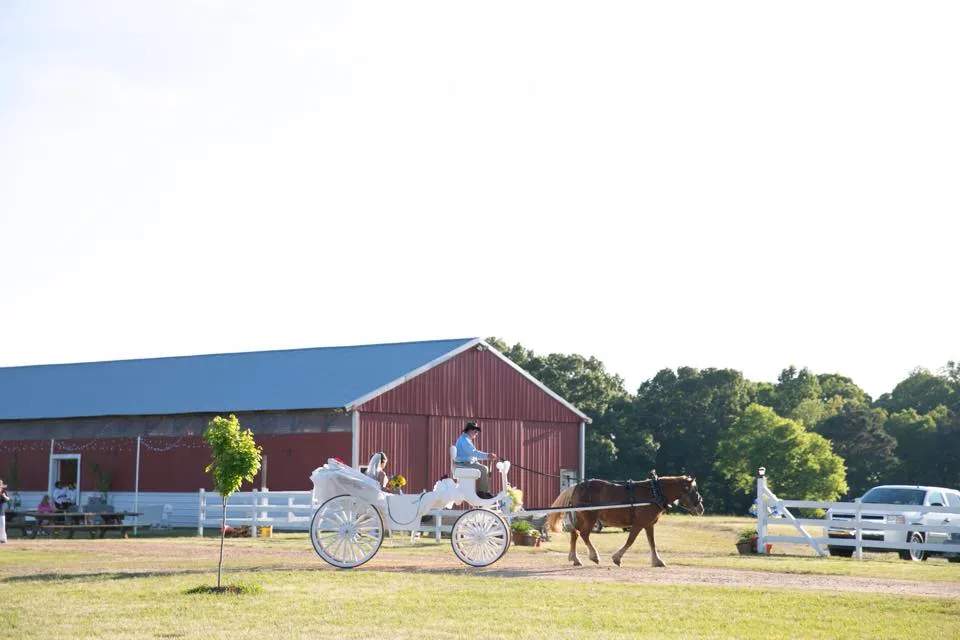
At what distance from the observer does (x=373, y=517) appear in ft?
63.7

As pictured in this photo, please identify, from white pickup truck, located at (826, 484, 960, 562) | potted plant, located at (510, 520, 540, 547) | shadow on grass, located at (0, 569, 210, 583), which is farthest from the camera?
potted plant, located at (510, 520, 540, 547)

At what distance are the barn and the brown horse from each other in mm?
14126

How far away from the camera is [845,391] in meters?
94.1

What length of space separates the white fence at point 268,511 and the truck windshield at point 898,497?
9619 mm

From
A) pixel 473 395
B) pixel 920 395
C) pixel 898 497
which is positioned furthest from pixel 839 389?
pixel 898 497

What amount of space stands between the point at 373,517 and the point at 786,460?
46.3 meters

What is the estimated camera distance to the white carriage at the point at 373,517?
1922 cm

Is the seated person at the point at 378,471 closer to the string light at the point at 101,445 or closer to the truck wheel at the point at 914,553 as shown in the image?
the truck wheel at the point at 914,553

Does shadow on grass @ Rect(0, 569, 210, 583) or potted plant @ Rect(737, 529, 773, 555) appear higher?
potted plant @ Rect(737, 529, 773, 555)

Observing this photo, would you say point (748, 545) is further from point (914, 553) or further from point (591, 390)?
point (591, 390)

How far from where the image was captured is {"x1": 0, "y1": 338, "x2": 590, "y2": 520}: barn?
3575 centimetres

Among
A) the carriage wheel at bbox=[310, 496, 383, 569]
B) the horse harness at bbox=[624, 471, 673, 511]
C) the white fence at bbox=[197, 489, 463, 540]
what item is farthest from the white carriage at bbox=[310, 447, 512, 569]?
the white fence at bbox=[197, 489, 463, 540]

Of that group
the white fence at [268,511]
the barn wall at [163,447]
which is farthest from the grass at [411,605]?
the barn wall at [163,447]

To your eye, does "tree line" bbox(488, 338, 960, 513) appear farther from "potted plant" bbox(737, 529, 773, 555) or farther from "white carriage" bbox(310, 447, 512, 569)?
"white carriage" bbox(310, 447, 512, 569)
